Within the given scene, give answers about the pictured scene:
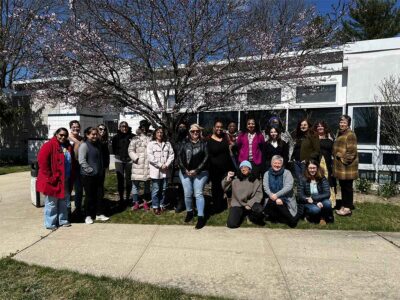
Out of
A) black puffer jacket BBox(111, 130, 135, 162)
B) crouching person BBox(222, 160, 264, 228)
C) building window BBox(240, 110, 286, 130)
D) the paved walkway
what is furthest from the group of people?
building window BBox(240, 110, 286, 130)

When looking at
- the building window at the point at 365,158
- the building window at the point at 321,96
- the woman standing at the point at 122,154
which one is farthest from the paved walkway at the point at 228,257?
the building window at the point at 321,96

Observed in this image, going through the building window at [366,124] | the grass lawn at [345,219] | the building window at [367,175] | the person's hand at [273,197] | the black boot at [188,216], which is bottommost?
the grass lawn at [345,219]

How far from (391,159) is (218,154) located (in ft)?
17.3

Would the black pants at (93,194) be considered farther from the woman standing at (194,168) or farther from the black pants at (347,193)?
the black pants at (347,193)

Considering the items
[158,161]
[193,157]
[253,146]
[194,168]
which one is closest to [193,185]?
[194,168]

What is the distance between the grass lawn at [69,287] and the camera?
3.60 meters

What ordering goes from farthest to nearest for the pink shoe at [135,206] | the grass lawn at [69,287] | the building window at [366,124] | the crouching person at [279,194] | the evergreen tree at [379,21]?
1. the evergreen tree at [379,21]
2. the building window at [366,124]
3. the pink shoe at [135,206]
4. the crouching person at [279,194]
5. the grass lawn at [69,287]

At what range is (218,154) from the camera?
6625 mm

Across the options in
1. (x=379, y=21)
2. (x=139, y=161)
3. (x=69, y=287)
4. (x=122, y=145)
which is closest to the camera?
Result: (x=69, y=287)

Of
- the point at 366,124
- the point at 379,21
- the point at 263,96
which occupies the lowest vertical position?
the point at 366,124

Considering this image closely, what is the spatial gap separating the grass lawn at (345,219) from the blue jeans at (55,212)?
814 millimetres

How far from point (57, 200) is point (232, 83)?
12.7 feet

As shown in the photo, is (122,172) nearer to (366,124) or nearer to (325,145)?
(325,145)

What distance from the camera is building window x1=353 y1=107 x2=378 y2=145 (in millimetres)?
9570
